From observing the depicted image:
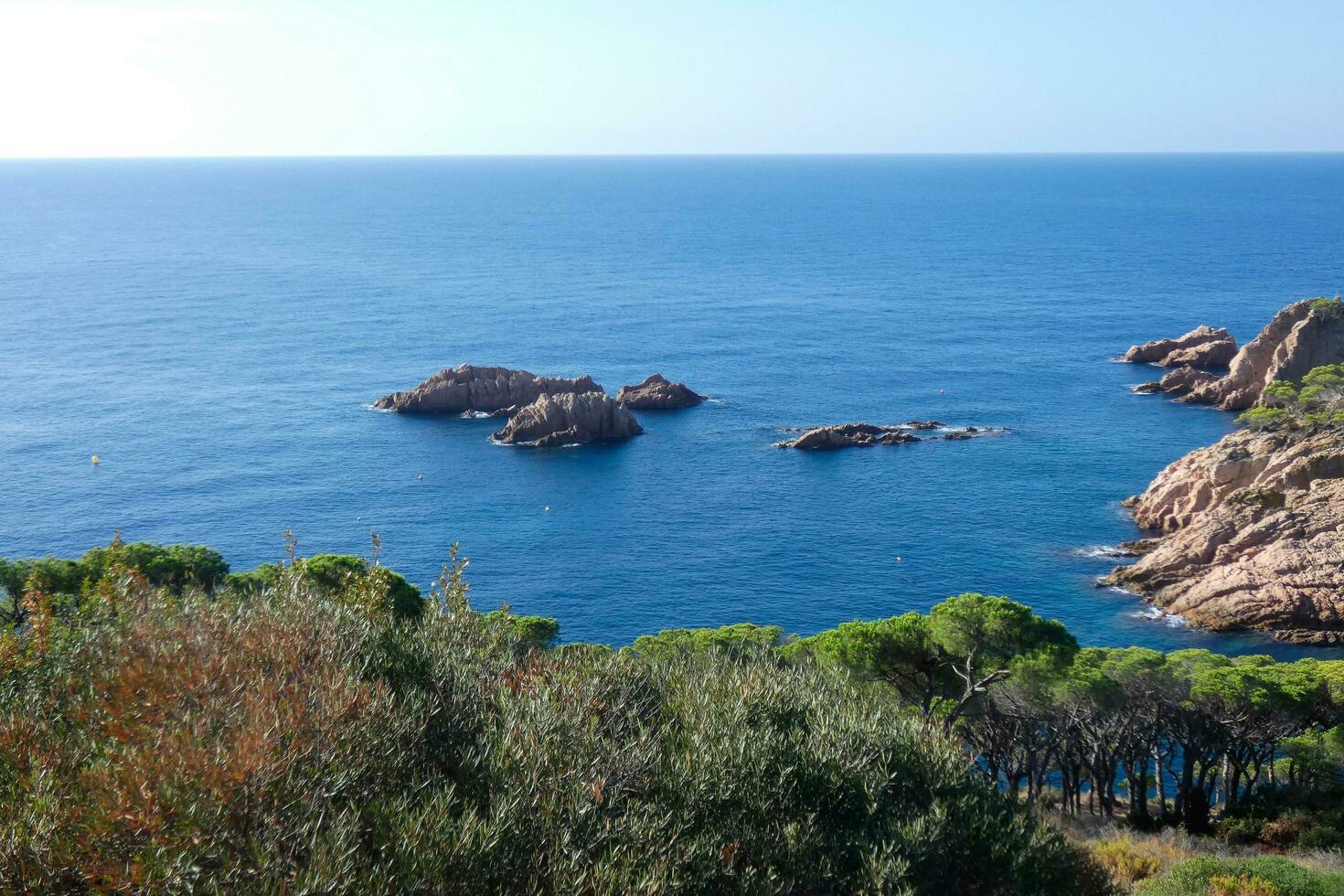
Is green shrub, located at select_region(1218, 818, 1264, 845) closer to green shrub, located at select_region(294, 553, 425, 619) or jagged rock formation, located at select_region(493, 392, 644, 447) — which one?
green shrub, located at select_region(294, 553, 425, 619)

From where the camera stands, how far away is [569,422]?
347 feet

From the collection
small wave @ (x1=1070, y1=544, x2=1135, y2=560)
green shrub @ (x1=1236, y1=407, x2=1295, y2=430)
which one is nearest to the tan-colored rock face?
green shrub @ (x1=1236, y1=407, x2=1295, y2=430)

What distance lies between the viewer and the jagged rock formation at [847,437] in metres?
102

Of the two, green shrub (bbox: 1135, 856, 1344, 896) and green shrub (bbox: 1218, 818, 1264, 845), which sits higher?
green shrub (bbox: 1135, 856, 1344, 896)

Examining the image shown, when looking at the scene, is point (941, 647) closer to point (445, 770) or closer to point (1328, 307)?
point (445, 770)

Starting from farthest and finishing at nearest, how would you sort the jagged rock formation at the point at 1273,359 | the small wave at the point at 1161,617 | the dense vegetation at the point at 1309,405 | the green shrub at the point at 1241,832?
the jagged rock formation at the point at 1273,359, the dense vegetation at the point at 1309,405, the small wave at the point at 1161,617, the green shrub at the point at 1241,832

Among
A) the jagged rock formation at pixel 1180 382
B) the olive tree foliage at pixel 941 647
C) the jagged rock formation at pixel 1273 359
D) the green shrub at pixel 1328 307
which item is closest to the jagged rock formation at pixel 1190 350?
the jagged rock formation at pixel 1273 359

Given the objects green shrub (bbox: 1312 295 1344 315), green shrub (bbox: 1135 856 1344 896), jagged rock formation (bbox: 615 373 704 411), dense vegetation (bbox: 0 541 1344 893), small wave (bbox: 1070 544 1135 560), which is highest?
green shrub (bbox: 1312 295 1344 315)

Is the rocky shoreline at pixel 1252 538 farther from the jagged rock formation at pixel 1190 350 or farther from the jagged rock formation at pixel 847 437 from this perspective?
the jagged rock formation at pixel 1190 350

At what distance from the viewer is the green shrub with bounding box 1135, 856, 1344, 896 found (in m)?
Result: 22.4

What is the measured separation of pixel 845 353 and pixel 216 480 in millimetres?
75663

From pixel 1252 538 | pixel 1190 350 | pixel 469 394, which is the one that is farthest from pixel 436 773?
A: pixel 1190 350

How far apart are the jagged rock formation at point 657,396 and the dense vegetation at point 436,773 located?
92871 millimetres

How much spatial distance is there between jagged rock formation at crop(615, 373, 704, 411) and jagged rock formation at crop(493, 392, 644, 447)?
7943mm
